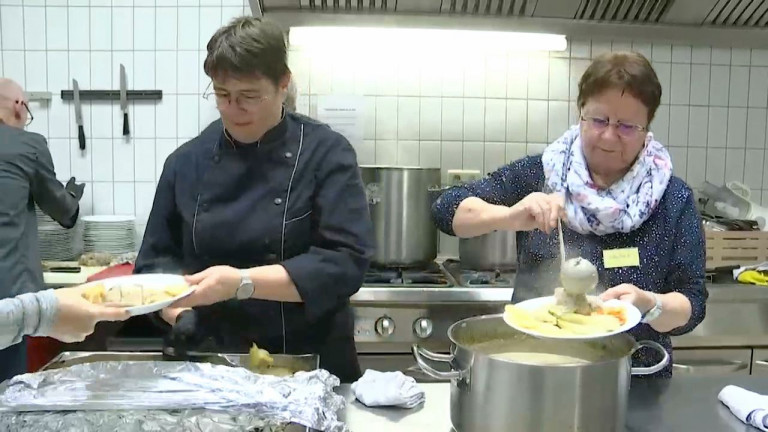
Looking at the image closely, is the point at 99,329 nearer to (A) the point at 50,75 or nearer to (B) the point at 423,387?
(A) the point at 50,75

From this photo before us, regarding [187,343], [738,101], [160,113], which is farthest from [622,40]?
[187,343]

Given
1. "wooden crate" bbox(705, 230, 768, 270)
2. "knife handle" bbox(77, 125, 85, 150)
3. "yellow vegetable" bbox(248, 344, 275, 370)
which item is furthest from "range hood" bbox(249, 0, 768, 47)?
"yellow vegetable" bbox(248, 344, 275, 370)

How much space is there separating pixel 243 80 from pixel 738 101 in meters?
2.39

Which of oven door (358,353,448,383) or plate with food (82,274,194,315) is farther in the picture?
oven door (358,353,448,383)

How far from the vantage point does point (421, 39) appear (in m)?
2.77

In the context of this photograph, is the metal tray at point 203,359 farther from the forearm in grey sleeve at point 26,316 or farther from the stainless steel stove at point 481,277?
the stainless steel stove at point 481,277

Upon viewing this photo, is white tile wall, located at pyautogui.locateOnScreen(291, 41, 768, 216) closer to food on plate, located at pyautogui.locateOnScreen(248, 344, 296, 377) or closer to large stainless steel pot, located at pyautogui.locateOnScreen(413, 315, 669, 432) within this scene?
food on plate, located at pyautogui.locateOnScreen(248, 344, 296, 377)

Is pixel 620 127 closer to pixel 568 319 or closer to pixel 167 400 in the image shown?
pixel 568 319

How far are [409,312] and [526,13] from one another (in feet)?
3.92

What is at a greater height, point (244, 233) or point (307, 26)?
point (307, 26)

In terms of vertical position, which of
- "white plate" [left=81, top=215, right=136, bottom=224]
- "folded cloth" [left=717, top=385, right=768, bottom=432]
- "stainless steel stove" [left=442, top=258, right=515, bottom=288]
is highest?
"white plate" [left=81, top=215, right=136, bottom=224]

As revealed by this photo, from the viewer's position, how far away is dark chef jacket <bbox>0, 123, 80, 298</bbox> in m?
2.26

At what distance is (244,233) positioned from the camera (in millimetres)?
1433

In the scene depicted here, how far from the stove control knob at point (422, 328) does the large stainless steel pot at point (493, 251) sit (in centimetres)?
39
